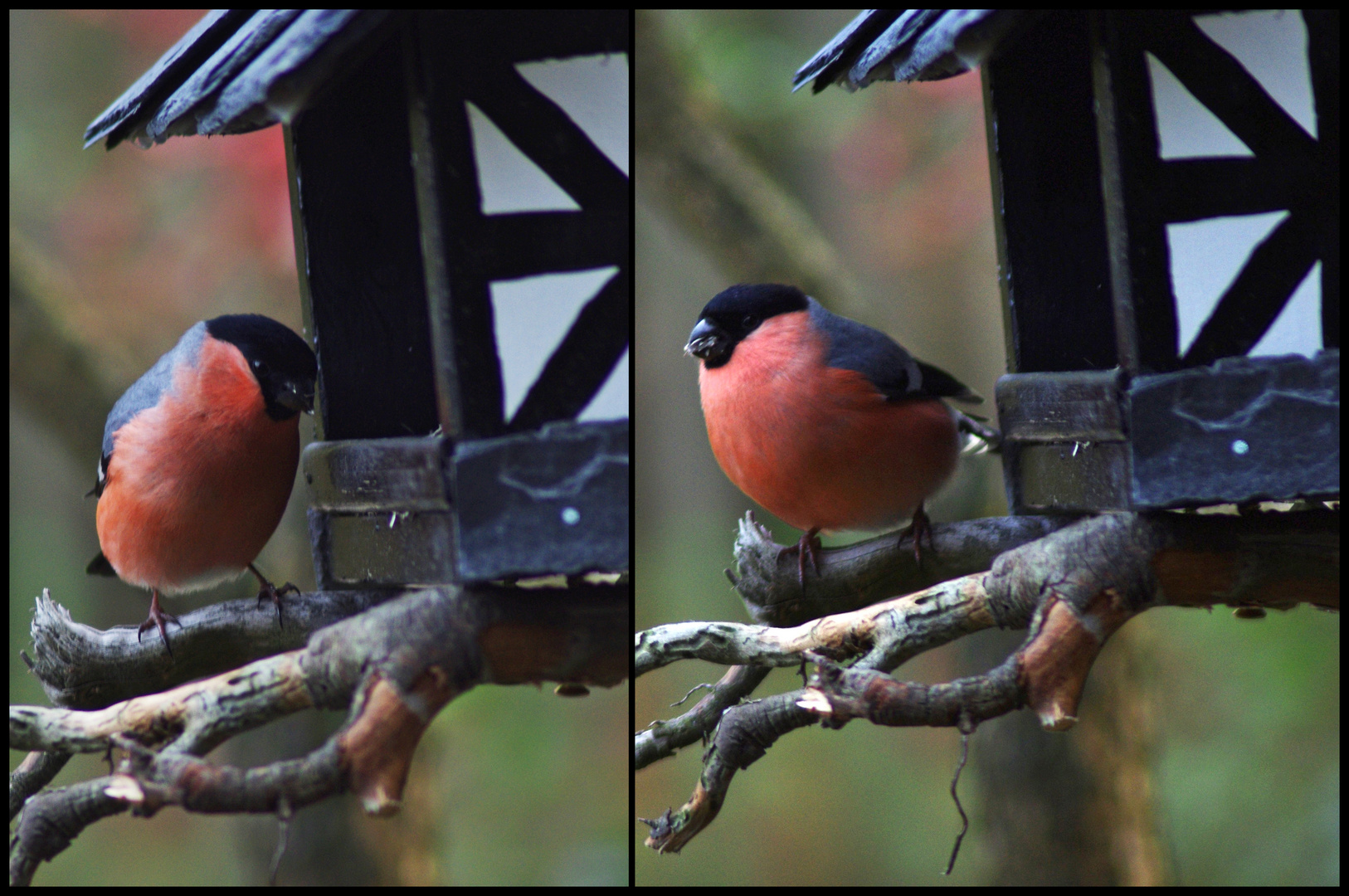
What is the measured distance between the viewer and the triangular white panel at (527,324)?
0.99 meters

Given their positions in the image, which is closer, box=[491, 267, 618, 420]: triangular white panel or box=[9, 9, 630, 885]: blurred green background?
box=[491, 267, 618, 420]: triangular white panel

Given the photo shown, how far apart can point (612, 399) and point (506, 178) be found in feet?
0.71

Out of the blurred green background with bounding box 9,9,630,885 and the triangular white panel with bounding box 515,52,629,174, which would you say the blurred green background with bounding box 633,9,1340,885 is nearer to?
the blurred green background with bounding box 9,9,630,885

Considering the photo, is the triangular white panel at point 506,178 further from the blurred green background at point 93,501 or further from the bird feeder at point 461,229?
the blurred green background at point 93,501

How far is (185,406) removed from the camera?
1200mm

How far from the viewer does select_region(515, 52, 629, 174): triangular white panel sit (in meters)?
1.01

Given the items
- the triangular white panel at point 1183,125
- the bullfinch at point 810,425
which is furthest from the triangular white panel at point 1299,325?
the bullfinch at point 810,425

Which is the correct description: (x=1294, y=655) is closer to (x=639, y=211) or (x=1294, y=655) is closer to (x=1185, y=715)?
(x=1185, y=715)

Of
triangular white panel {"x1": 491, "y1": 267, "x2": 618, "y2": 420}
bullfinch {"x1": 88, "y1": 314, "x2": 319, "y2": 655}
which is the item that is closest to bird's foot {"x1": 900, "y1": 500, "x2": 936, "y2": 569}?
triangular white panel {"x1": 491, "y1": 267, "x2": 618, "y2": 420}

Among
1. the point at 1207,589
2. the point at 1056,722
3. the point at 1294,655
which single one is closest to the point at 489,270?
the point at 1056,722

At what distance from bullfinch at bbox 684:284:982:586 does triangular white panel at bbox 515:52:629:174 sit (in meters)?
0.28

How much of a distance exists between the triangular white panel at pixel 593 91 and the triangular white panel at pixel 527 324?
0.13 metres

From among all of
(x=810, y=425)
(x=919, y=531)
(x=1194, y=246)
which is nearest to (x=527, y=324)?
(x=810, y=425)

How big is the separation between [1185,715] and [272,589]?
5.52 ft
